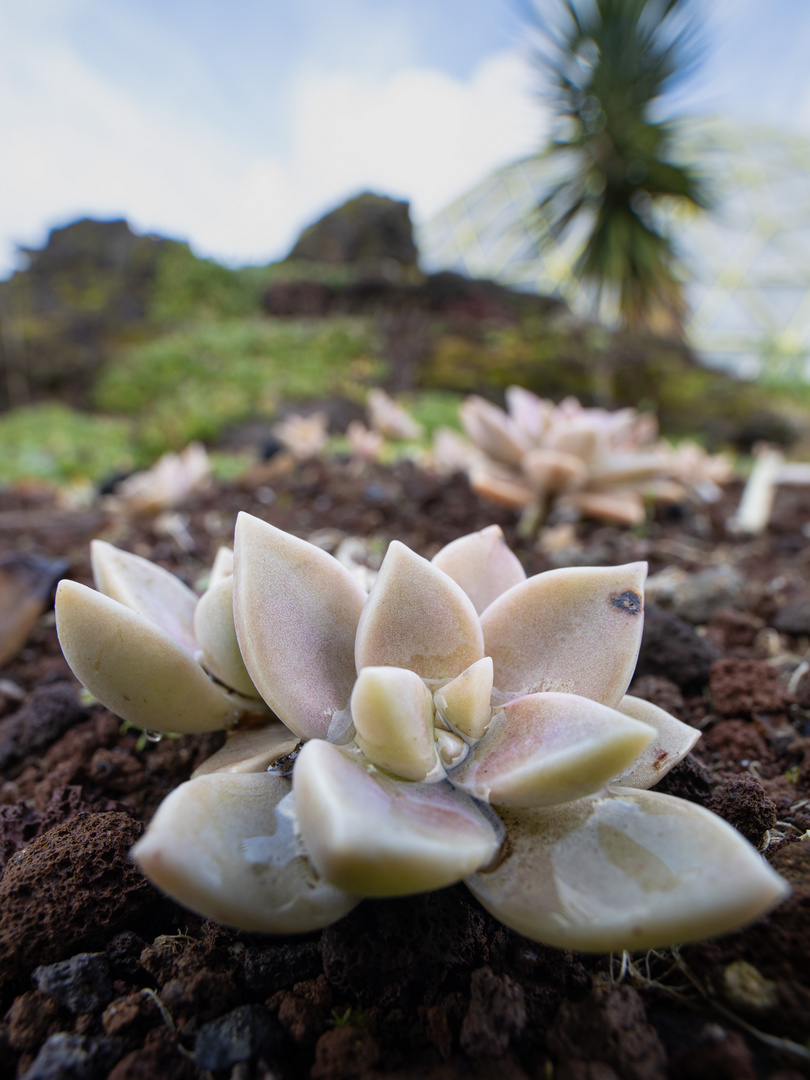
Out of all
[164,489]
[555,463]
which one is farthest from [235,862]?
[164,489]

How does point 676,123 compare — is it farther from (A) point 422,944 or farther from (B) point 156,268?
(A) point 422,944

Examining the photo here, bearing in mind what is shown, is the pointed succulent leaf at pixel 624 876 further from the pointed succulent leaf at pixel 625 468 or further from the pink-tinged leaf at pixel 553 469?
the pointed succulent leaf at pixel 625 468

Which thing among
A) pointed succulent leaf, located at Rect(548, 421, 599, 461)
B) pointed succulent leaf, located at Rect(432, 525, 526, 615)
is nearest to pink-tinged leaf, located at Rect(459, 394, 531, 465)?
pointed succulent leaf, located at Rect(548, 421, 599, 461)

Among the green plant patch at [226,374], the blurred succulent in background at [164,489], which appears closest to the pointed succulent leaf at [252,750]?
the blurred succulent in background at [164,489]

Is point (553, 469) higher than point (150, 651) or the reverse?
higher

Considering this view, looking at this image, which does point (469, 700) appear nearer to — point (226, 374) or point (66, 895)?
point (66, 895)

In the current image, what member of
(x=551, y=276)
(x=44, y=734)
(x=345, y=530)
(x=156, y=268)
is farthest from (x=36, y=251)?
(x=44, y=734)

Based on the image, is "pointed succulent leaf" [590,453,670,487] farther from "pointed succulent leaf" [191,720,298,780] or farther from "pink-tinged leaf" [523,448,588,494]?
"pointed succulent leaf" [191,720,298,780]
